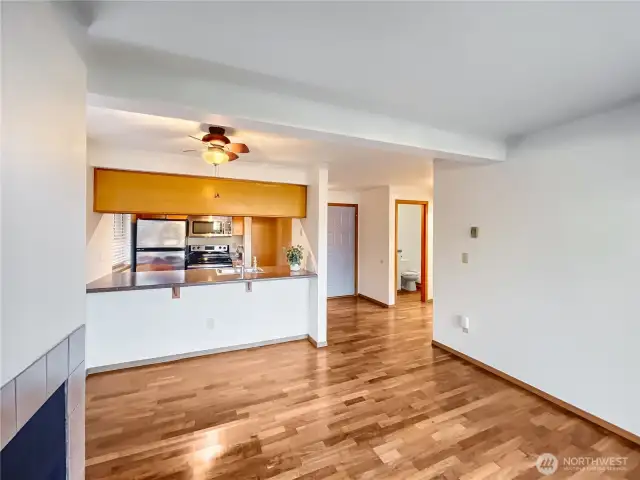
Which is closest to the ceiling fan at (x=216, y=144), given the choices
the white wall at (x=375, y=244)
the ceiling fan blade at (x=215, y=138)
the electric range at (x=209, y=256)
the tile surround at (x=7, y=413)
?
the ceiling fan blade at (x=215, y=138)

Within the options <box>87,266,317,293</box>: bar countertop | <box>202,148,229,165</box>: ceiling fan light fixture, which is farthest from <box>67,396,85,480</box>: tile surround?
<box>87,266,317,293</box>: bar countertop

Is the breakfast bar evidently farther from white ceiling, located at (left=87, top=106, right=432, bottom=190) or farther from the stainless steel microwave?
white ceiling, located at (left=87, top=106, right=432, bottom=190)

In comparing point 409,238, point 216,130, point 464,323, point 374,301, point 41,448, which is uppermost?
point 216,130

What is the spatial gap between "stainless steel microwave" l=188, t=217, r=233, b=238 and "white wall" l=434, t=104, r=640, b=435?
3.65 m

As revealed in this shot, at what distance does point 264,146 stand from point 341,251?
3.71 metres

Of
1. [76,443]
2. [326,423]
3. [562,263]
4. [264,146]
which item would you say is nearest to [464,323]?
[562,263]

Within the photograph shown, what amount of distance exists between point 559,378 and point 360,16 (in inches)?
119

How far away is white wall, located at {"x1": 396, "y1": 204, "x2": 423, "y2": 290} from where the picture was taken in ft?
22.9

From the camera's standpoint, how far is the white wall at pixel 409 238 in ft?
22.9

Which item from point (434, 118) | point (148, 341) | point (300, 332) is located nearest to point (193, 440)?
point (148, 341)

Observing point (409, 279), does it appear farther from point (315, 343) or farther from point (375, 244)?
point (315, 343)

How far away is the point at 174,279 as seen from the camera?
341 cm

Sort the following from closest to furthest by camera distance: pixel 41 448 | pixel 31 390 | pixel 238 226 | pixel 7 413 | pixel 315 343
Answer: pixel 7 413, pixel 31 390, pixel 41 448, pixel 315 343, pixel 238 226

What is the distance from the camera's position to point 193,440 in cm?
204
